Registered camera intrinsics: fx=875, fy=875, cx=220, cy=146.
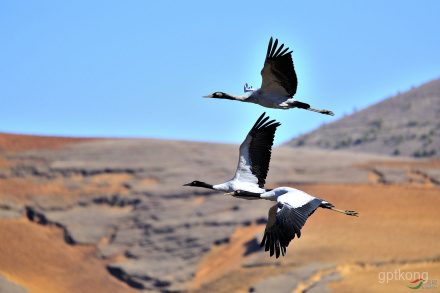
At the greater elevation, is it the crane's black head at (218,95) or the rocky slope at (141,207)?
the crane's black head at (218,95)

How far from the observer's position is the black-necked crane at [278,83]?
19.5 m

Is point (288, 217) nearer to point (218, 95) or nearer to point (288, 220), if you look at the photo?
point (288, 220)

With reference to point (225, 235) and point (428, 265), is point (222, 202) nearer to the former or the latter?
point (225, 235)

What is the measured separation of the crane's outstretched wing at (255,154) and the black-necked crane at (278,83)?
4.83ft

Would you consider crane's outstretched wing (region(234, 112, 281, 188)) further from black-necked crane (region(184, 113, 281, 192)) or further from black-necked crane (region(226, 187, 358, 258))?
black-necked crane (region(226, 187, 358, 258))

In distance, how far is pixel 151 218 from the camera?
4838 cm

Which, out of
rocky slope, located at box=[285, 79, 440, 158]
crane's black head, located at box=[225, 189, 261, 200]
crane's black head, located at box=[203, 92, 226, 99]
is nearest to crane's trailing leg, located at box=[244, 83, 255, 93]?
crane's black head, located at box=[203, 92, 226, 99]

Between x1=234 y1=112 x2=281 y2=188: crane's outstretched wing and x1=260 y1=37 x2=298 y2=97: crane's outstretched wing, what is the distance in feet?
6.06

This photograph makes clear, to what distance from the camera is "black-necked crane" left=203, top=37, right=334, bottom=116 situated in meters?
19.5

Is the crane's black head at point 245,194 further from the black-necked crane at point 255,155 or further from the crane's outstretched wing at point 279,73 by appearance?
the crane's outstretched wing at point 279,73

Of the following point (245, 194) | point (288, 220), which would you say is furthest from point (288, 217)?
point (245, 194)

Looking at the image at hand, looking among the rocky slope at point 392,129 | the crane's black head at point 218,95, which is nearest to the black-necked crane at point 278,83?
the crane's black head at point 218,95

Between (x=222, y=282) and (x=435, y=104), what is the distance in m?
48.7

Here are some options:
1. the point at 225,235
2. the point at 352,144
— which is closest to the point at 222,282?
the point at 225,235
